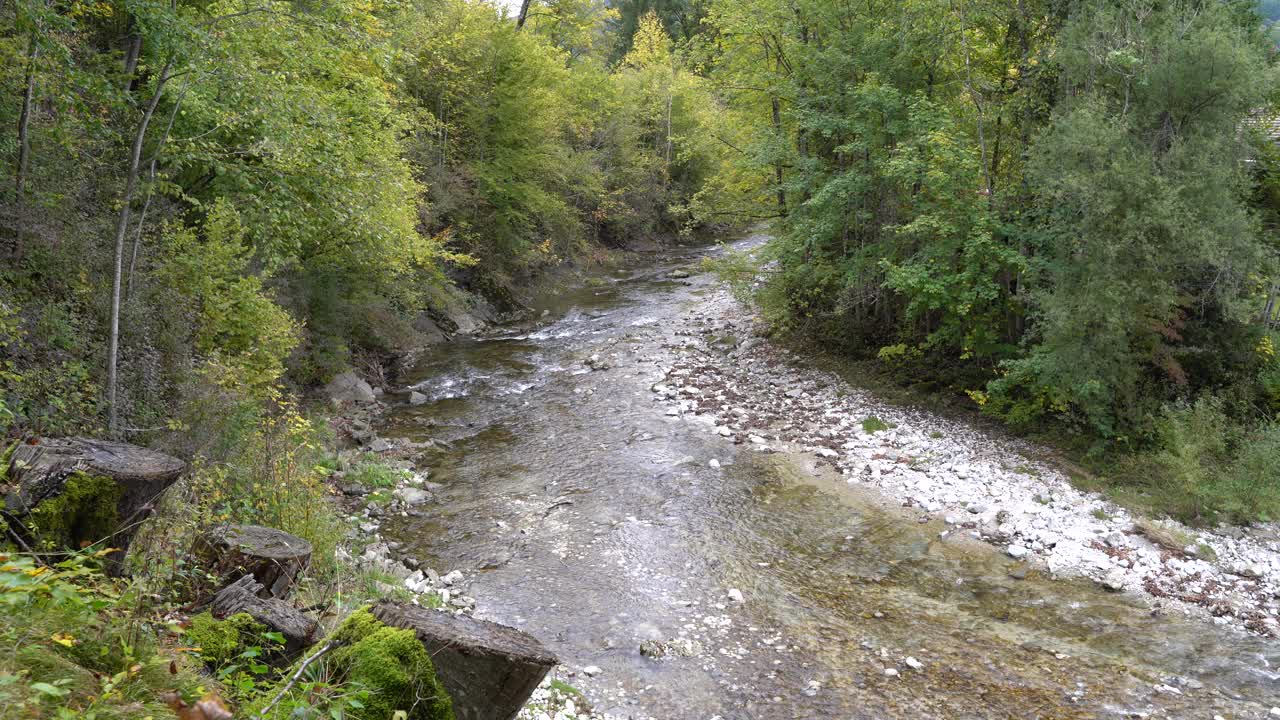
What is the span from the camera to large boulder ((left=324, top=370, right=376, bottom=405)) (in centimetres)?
1448

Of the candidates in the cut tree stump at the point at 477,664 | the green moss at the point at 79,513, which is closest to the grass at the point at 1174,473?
the cut tree stump at the point at 477,664

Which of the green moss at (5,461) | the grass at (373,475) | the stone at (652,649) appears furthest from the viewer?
the grass at (373,475)

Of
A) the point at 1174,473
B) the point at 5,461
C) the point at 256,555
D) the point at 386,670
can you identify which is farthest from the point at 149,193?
the point at 1174,473

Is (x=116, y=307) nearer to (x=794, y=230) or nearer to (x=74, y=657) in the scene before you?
(x=74, y=657)

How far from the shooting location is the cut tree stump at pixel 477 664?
3.79 meters

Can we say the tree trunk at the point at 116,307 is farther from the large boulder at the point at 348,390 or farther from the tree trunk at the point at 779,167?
the tree trunk at the point at 779,167

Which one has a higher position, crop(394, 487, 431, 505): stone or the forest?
the forest

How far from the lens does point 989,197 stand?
12.5 m

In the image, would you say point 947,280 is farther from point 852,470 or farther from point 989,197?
point 852,470

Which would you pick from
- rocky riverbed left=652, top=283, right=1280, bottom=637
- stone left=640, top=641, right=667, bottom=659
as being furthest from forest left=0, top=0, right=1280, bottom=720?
stone left=640, top=641, right=667, bottom=659

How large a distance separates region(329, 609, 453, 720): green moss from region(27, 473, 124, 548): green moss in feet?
A: 5.91

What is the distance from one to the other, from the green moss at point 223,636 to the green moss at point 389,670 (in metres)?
0.57

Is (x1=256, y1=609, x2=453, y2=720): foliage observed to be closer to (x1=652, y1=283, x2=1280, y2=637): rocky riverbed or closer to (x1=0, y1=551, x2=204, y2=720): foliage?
(x1=0, y1=551, x2=204, y2=720): foliage

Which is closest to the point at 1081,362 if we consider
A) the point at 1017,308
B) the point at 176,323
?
the point at 1017,308
